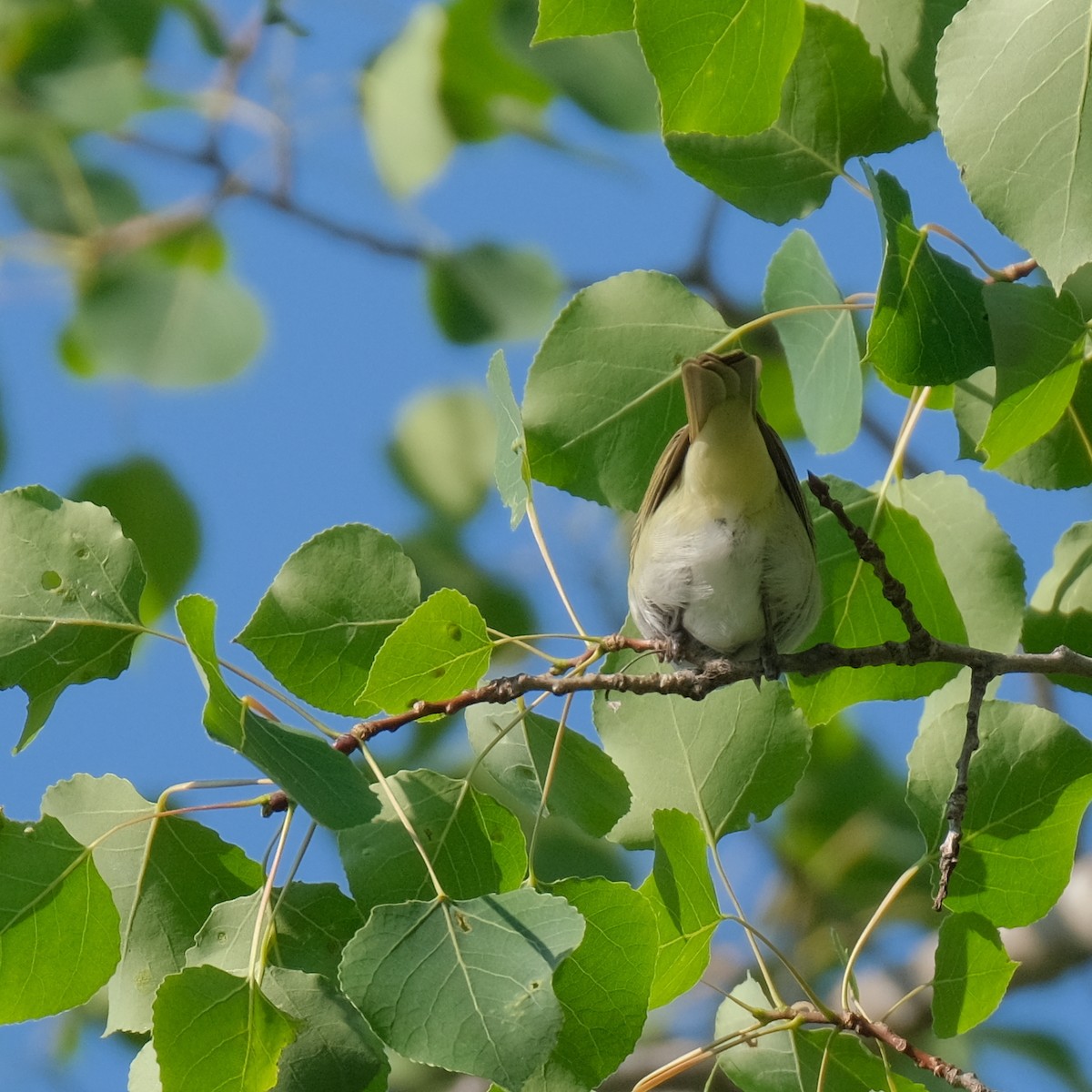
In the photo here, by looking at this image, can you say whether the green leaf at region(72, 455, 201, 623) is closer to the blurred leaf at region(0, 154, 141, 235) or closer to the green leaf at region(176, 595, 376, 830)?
the blurred leaf at region(0, 154, 141, 235)

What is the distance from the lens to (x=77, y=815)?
1.72 m

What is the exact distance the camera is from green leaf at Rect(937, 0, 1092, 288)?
146cm

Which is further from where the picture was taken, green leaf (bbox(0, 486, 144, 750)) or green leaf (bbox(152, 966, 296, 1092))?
green leaf (bbox(0, 486, 144, 750))

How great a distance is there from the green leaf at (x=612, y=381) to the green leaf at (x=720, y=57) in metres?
0.35

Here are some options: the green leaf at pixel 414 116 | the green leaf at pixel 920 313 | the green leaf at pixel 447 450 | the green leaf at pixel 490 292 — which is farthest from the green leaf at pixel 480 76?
the green leaf at pixel 920 313

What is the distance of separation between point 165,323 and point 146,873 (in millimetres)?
2555

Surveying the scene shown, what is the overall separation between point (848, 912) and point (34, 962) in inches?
117

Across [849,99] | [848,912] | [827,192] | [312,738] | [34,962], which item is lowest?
[848,912]

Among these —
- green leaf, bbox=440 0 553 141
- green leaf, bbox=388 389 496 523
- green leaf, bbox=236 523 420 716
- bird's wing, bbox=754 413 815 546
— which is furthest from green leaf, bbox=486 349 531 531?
green leaf, bbox=388 389 496 523

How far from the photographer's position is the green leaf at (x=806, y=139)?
183 cm

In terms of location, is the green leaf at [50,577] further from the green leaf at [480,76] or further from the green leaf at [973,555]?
the green leaf at [480,76]

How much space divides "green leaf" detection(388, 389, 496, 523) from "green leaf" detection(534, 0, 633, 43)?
2261 millimetres

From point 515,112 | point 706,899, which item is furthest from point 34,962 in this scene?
point 515,112

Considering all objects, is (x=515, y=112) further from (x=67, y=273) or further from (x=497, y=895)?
(x=497, y=895)
